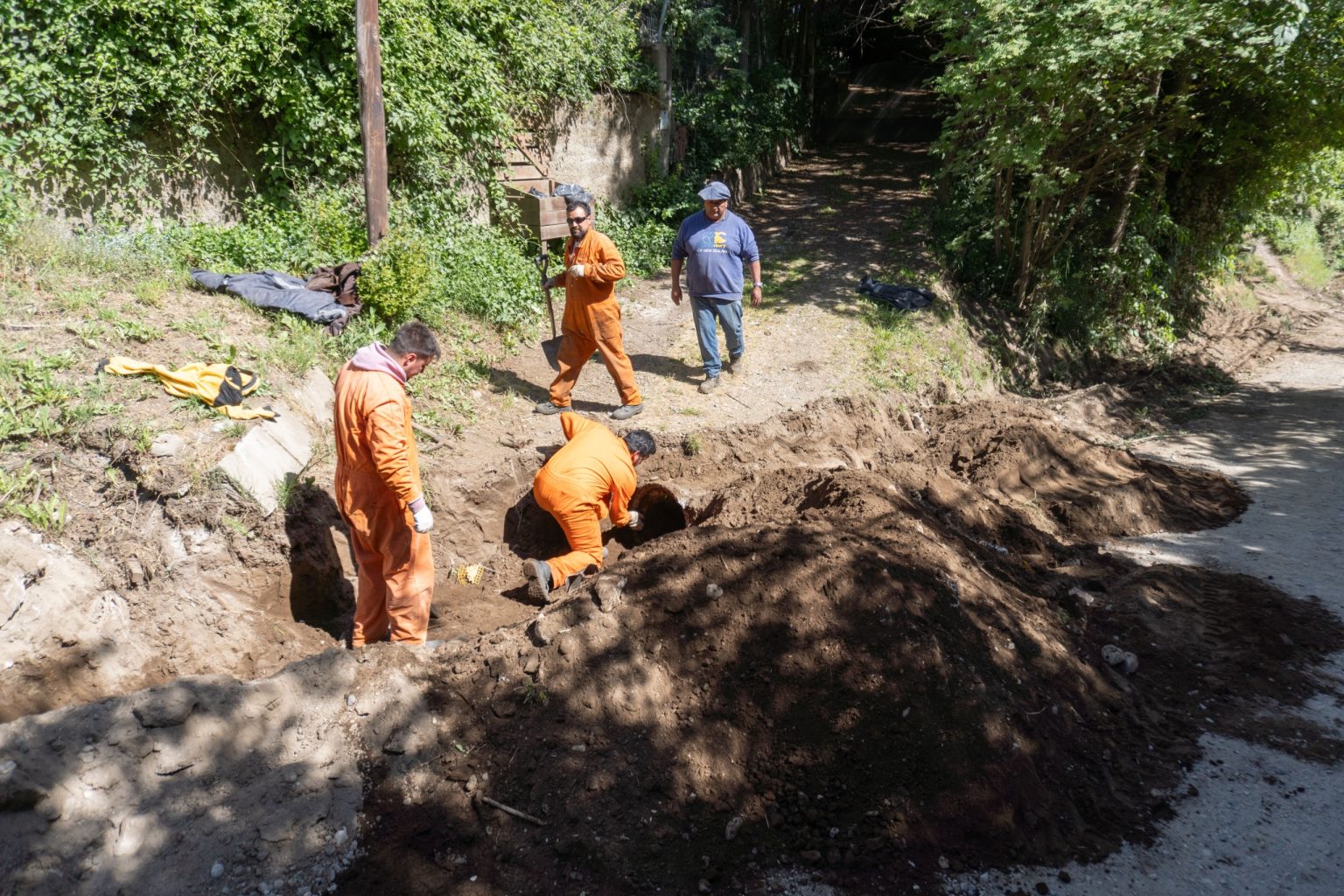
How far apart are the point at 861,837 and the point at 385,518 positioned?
297 centimetres

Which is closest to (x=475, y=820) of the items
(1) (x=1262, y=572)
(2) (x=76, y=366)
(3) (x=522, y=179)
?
(2) (x=76, y=366)

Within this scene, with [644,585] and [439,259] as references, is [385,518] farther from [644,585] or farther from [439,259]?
A: [439,259]

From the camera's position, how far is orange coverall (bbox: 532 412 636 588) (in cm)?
554

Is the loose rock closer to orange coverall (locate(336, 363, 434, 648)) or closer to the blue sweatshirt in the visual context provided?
orange coverall (locate(336, 363, 434, 648))

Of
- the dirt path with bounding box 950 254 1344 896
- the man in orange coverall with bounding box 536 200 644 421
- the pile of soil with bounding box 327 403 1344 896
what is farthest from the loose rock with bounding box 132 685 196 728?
the man in orange coverall with bounding box 536 200 644 421

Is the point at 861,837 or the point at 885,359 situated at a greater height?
the point at 885,359

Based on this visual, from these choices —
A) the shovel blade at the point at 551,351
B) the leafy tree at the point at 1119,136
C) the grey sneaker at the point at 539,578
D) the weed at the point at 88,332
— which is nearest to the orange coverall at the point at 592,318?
the shovel blade at the point at 551,351

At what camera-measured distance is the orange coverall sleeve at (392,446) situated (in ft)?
14.2

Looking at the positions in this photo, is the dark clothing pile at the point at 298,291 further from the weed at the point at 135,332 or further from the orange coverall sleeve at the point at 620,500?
the orange coverall sleeve at the point at 620,500

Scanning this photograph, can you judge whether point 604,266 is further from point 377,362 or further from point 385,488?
point 385,488

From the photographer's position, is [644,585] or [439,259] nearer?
[644,585]

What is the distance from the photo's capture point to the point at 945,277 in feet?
37.5

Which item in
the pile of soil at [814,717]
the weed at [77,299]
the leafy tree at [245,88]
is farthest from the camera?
the leafy tree at [245,88]

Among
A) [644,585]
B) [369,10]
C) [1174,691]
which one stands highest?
[369,10]
